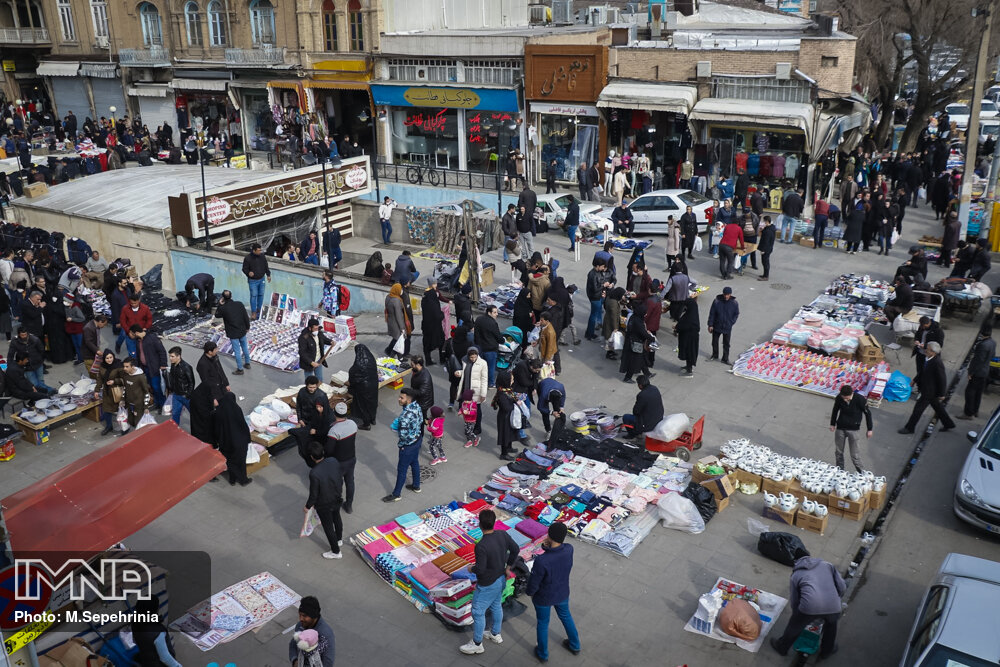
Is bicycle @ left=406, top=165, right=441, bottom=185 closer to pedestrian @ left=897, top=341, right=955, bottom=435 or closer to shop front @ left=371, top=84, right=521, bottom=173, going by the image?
shop front @ left=371, top=84, right=521, bottom=173

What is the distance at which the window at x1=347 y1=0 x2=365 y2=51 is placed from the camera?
35.3m

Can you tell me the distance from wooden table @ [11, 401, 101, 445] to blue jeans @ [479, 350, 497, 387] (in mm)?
6436

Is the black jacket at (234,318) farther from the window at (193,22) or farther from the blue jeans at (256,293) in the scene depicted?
the window at (193,22)

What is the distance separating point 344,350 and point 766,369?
819cm

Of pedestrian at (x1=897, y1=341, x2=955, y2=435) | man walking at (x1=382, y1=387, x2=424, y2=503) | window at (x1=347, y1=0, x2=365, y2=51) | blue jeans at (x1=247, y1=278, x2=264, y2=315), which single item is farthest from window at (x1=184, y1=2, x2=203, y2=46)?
pedestrian at (x1=897, y1=341, x2=955, y2=435)

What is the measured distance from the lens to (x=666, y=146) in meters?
29.0

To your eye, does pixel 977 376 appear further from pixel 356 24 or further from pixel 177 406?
pixel 356 24

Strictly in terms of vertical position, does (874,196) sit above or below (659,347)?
above

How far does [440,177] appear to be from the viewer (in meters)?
32.1

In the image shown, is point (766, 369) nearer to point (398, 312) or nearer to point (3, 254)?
point (398, 312)

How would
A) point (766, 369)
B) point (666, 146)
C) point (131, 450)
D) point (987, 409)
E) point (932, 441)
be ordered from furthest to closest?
point (666, 146), point (766, 369), point (987, 409), point (932, 441), point (131, 450)

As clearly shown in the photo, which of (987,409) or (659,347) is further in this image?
(659,347)

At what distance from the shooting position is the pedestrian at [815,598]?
8.31 metres

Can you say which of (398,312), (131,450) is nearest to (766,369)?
(398,312)
